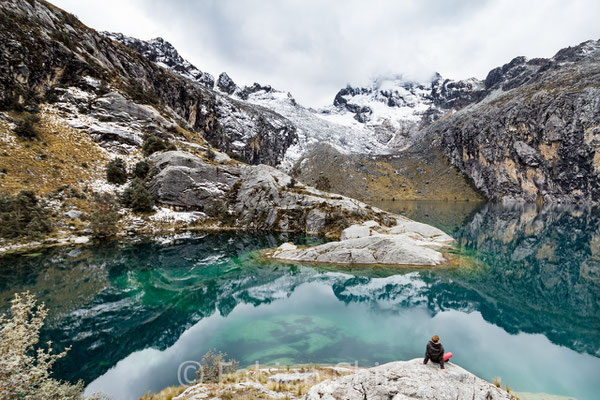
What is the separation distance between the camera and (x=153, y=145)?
6562cm

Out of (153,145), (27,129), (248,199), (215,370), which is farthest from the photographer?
(153,145)

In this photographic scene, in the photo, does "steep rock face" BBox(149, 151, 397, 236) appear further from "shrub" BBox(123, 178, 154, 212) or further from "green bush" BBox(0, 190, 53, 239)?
"green bush" BBox(0, 190, 53, 239)

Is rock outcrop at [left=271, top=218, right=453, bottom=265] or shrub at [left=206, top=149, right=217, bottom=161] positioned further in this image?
shrub at [left=206, top=149, right=217, bottom=161]

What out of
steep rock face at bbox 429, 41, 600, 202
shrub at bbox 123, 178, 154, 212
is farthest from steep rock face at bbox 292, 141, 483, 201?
shrub at bbox 123, 178, 154, 212

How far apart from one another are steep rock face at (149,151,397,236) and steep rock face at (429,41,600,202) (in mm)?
143185

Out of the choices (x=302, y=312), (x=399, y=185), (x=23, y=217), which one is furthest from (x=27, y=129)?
(x=399, y=185)

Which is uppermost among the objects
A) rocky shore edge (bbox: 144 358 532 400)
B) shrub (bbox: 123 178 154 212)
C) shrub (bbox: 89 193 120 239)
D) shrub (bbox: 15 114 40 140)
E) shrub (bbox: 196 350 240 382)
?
shrub (bbox: 15 114 40 140)

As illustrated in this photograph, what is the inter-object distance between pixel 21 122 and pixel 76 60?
30414 mm

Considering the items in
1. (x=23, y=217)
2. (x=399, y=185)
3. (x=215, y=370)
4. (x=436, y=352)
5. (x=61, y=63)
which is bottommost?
(x=215, y=370)

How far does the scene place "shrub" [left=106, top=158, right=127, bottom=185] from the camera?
5470cm

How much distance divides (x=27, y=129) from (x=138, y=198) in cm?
2254

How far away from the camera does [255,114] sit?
19862 cm

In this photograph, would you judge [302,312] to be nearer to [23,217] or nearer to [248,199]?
[248,199]

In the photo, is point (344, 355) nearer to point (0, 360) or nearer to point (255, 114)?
point (0, 360)
